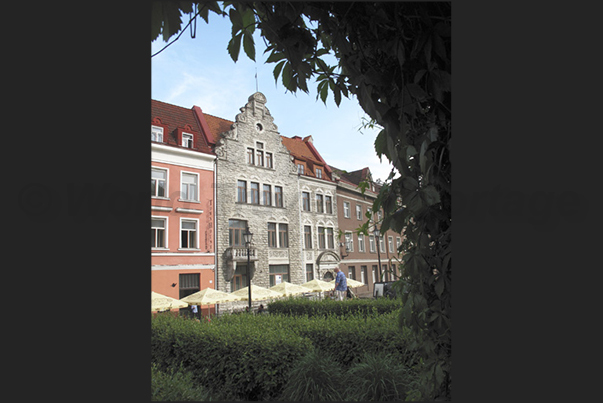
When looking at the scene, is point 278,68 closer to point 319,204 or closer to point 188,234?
point 188,234

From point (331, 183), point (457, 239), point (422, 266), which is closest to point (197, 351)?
point (422, 266)

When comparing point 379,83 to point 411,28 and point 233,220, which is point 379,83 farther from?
point 233,220

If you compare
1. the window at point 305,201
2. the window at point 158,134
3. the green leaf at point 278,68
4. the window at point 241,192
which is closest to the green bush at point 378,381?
the green leaf at point 278,68

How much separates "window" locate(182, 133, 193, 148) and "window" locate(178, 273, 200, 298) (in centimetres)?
684

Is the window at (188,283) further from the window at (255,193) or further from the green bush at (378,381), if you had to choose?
the green bush at (378,381)

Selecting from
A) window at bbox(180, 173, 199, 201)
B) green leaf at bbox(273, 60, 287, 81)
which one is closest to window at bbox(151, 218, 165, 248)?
window at bbox(180, 173, 199, 201)

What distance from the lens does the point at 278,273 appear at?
2238 cm

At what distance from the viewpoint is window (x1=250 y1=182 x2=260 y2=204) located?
2188 centimetres

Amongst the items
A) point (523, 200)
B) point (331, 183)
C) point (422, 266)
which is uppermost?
point (331, 183)

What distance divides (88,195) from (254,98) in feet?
78.6

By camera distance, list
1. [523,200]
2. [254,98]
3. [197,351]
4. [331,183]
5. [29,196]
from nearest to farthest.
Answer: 1. [29,196]
2. [523,200]
3. [197,351]
4. [254,98]
5. [331,183]

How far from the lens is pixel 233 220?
20422 mm

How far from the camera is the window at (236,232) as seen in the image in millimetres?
20062

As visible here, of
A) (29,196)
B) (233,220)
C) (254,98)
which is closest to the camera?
(29,196)
